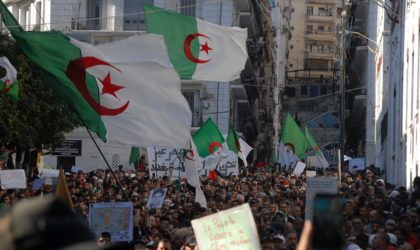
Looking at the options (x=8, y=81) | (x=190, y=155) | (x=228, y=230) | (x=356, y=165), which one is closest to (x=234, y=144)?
(x=8, y=81)

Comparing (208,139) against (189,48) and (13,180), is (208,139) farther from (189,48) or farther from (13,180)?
(189,48)

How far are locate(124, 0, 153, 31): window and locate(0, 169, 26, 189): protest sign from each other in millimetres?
29441

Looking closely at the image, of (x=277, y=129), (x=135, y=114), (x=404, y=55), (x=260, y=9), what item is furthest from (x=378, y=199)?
(x=277, y=129)

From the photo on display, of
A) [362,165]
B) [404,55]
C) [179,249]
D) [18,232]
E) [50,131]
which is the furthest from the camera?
[362,165]

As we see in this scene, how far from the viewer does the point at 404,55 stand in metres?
30.7

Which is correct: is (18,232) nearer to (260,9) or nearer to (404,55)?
(404,55)

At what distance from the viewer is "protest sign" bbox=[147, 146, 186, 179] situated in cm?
2941

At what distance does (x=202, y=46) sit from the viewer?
18.8 meters

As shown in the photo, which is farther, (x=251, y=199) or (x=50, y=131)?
(x=50, y=131)

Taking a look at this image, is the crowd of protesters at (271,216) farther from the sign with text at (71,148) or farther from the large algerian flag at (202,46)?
the sign with text at (71,148)

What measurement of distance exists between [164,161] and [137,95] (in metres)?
15.2

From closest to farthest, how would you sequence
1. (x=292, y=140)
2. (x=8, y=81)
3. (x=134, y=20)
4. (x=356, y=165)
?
(x=8, y=81) < (x=292, y=140) < (x=356, y=165) < (x=134, y=20)

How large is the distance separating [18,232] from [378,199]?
1609cm

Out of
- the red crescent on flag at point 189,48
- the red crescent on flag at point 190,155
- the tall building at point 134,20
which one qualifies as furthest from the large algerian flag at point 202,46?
A: the tall building at point 134,20
